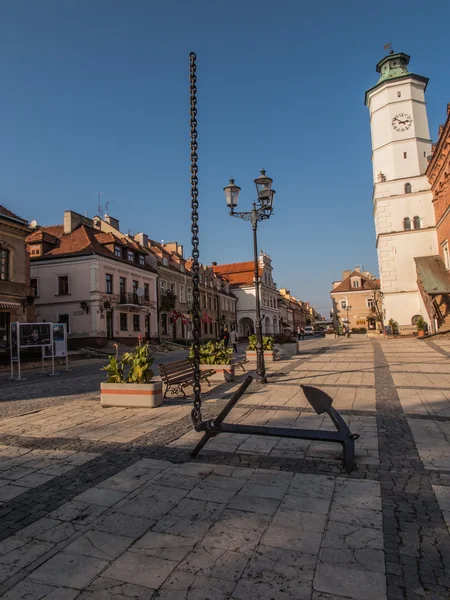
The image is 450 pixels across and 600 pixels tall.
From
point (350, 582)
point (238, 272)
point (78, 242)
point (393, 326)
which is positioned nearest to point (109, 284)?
point (78, 242)

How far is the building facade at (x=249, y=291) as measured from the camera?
5953cm

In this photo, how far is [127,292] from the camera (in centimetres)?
3319

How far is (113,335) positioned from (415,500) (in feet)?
99.1

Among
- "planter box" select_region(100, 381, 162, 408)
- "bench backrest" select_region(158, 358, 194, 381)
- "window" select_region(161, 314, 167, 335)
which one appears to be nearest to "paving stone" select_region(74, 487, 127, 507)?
"planter box" select_region(100, 381, 162, 408)

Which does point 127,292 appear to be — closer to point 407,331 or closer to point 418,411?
point 407,331

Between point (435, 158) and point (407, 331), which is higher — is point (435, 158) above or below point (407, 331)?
above

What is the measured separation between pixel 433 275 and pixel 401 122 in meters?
16.2

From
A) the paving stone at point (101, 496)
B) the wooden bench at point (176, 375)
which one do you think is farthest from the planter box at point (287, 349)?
the paving stone at point (101, 496)

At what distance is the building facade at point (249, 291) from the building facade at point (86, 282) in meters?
25.2

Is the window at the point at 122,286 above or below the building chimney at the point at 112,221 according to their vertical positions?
below

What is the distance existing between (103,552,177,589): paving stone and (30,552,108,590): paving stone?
11 centimetres

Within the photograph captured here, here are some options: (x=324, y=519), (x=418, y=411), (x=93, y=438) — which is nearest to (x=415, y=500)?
(x=324, y=519)

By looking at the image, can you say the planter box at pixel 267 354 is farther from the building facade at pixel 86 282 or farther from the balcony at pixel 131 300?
the balcony at pixel 131 300

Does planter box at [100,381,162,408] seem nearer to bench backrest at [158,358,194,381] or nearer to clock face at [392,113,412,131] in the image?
bench backrest at [158,358,194,381]
